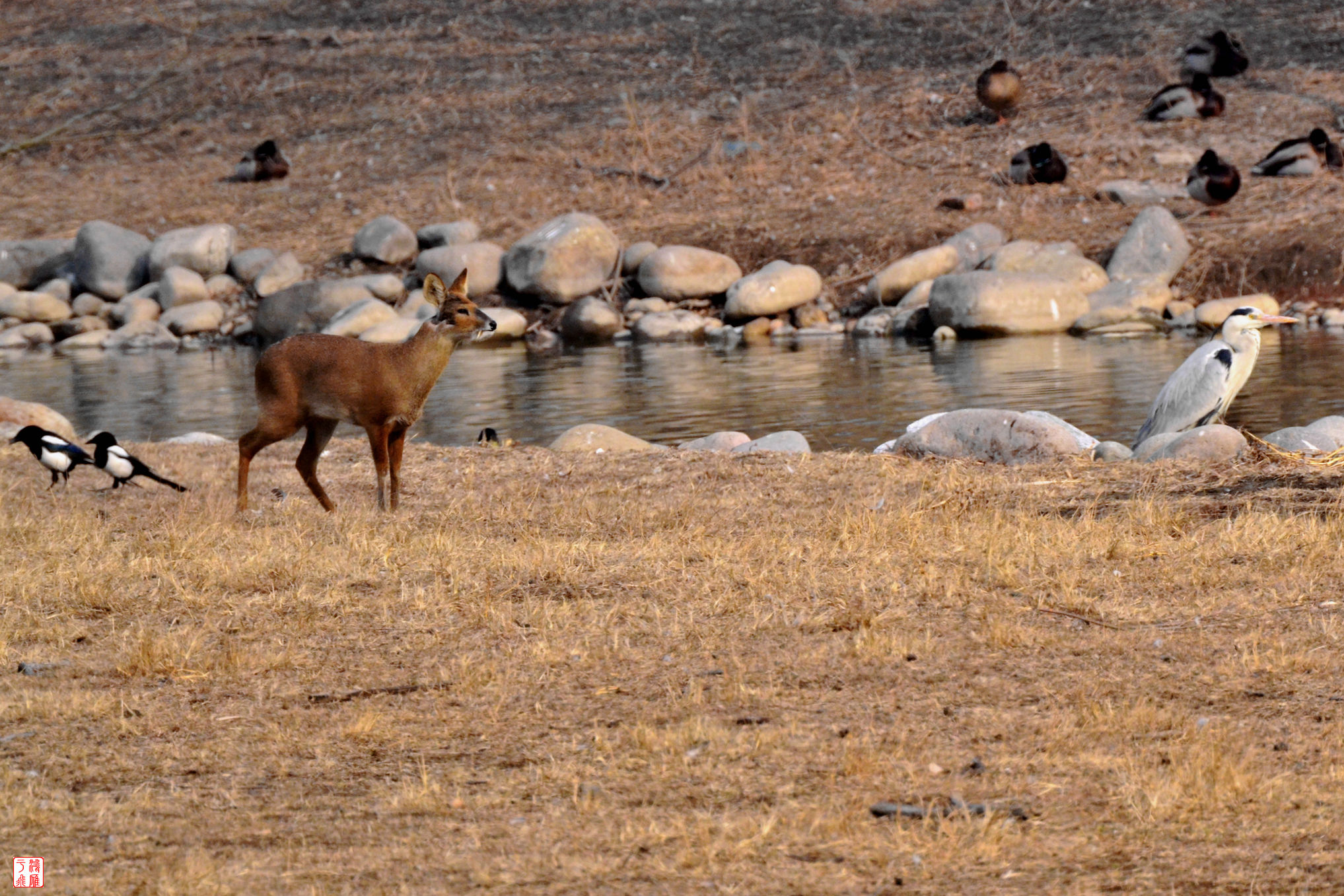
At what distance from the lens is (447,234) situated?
86.2 ft

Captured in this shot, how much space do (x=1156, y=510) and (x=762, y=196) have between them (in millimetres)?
20149

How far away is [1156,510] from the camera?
804 centimetres

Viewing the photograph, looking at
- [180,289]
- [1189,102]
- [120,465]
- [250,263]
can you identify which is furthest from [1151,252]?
[120,465]

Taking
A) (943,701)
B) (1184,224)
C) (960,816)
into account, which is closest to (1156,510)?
(943,701)

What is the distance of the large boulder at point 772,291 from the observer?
931 inches

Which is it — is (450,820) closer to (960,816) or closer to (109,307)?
(960,816)

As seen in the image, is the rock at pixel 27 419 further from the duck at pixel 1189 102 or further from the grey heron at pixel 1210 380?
the duck at pixel 1189 102

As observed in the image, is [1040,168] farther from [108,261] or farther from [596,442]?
[596,442]

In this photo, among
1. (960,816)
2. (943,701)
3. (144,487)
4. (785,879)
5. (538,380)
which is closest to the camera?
(785,879)

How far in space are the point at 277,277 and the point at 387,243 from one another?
6.26 feet

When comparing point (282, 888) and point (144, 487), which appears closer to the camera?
point (282, 888)

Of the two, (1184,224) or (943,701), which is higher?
(1184,224)

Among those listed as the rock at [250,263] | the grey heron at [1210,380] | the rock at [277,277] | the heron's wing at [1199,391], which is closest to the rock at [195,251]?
the rock at [250,263]

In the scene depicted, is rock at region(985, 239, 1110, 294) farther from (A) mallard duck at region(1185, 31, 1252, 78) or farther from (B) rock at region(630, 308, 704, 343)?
(A) mallard duck at region(1185, 31, 1252, 78)
